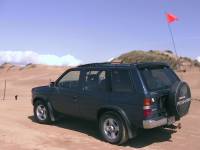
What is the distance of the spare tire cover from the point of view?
9.08 m

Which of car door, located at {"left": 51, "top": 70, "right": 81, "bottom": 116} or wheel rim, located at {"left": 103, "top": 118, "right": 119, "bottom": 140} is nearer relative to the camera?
wheel rim, located at {"left": 103, "top": 118, "right": 119, "bottom": 140}

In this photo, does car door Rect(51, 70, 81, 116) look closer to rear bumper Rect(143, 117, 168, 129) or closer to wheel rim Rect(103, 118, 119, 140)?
wheel rim Rect(103, 118, 119, 140)

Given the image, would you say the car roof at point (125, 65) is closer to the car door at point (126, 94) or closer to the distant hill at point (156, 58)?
the car door at point (126, 94)

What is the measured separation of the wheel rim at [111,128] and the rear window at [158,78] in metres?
1.14

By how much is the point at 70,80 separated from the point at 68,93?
1.36 feet

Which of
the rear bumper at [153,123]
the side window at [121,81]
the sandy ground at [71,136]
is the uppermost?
the side window at [121,81]

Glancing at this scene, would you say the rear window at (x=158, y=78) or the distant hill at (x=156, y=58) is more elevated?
the distant hill at (x=156, y=58)

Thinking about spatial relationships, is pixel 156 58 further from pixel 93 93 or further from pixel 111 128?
pixel 111 128

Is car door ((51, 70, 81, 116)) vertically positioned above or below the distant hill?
below

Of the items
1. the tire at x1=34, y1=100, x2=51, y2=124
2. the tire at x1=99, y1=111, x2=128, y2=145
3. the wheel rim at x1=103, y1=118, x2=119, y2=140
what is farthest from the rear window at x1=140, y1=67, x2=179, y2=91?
the tire at x1=34, y1=100, x2=51, y2=124

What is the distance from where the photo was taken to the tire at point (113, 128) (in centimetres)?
918

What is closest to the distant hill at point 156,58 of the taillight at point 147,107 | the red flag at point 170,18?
the red flag at point 170,18

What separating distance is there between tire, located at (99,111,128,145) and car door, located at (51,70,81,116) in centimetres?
99

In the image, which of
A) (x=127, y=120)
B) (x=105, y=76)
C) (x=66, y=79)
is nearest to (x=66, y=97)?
(x=66, y=79)
